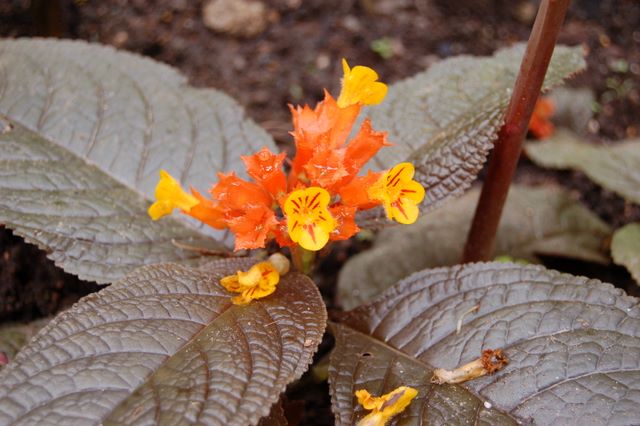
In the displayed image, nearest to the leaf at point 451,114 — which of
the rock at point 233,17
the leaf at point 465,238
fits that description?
the leaf at point 465,238

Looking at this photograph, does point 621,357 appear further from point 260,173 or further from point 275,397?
point 260,173

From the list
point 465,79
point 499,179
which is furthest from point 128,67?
point 499,179

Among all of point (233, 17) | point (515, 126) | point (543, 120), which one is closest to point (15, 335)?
point (515, 126)

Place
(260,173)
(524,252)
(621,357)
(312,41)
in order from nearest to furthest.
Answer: (621,357) → (260,173) → (524,252) → (312,41)

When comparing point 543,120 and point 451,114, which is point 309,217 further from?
point 543,120

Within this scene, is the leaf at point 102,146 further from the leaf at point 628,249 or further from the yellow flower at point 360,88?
the leaf at point 628,249

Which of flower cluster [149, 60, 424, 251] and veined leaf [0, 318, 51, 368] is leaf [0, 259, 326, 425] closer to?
flower cluster [149, 60, 424, 251]
